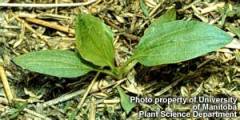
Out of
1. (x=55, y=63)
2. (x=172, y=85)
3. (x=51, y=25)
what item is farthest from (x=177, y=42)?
(x=51, y=25)

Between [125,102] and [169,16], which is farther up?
[169,16]

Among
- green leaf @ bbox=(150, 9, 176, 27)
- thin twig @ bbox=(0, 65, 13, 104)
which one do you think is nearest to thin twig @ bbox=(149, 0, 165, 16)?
green leaf @ bbox=(150, 9, 176, 27)

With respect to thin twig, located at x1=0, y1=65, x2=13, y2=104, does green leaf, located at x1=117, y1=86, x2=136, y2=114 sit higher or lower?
lower

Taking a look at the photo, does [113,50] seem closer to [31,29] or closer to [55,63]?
[55,63]

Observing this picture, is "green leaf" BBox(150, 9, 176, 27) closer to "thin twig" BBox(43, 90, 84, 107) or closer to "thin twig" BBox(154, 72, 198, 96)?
"thin twig" BBox(154, 72, 198, 96)

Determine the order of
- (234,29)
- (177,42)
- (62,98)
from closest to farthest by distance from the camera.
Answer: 1. (177,42)
2. (62,98)
3. (234,29)

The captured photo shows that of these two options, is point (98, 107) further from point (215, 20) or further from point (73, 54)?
point (215, 20)

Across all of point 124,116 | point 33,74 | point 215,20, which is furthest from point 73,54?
point 215,20

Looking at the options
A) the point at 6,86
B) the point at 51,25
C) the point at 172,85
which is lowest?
the point at 172,85
